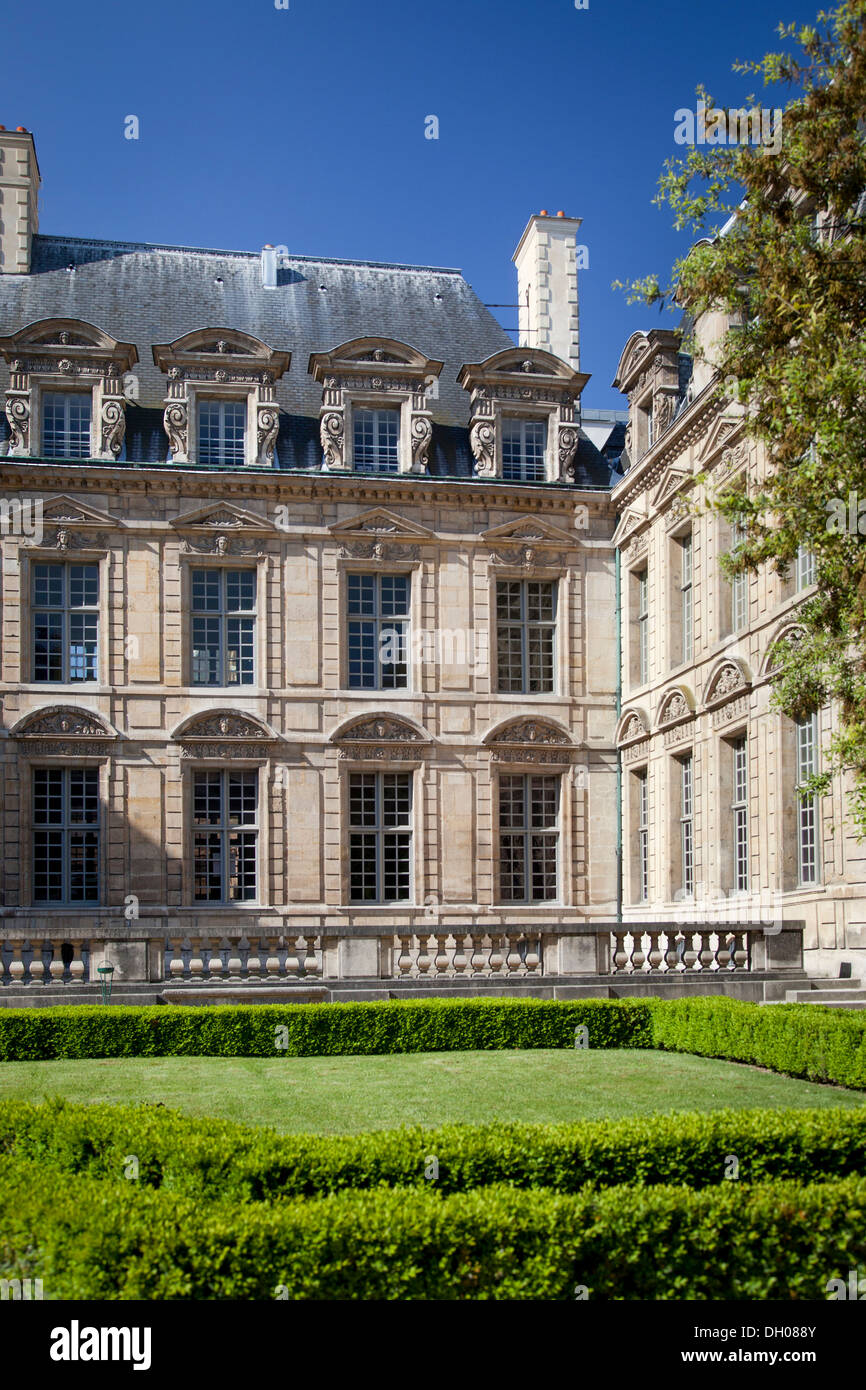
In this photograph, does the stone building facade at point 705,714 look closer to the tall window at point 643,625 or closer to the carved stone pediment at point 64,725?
the tall window at point 643,625

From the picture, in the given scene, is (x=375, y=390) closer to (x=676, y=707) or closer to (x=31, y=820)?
(x=676, y=707)

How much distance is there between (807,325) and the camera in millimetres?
12938

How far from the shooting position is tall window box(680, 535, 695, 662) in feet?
84.9

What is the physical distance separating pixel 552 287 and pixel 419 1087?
23367mm

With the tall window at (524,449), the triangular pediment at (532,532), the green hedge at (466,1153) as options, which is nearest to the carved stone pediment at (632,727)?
the triangular pediment at (532,532)

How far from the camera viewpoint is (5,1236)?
7.21 meters

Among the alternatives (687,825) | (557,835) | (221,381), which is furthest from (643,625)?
(221,381)

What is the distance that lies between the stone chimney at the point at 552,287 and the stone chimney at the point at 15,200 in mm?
11331

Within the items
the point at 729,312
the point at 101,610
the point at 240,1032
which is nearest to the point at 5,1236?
the point at 240,1032

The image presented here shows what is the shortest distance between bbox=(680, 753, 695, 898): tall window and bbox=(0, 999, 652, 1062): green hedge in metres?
8.19

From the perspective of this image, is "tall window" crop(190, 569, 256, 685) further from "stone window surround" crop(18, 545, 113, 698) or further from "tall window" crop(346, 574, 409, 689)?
"tall window" crop(346, 574, 409, 689)

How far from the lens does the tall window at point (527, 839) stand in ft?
95.5
